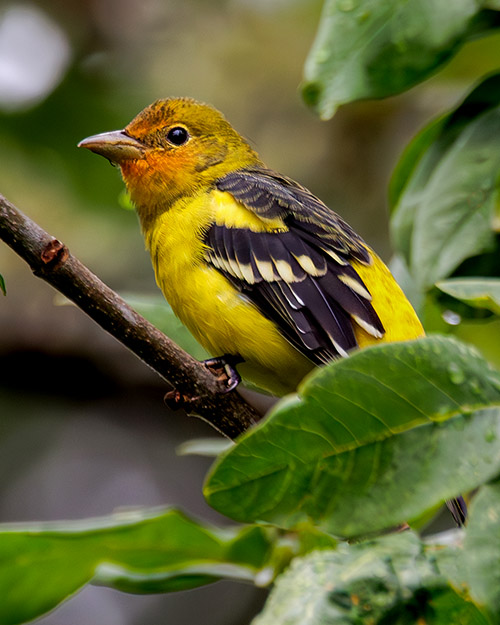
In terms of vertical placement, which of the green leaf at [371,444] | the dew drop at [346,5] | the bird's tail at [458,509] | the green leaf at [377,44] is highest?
the dew drop at [346,5]

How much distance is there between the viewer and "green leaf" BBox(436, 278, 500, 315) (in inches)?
71.3

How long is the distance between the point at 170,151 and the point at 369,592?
7.91ft

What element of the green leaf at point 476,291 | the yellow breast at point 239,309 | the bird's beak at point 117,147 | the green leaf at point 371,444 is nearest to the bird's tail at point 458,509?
the yellow breast at point 239,309

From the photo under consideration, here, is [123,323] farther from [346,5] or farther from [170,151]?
[170,151]

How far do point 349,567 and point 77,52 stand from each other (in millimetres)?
4582

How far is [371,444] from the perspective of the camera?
1.70 m

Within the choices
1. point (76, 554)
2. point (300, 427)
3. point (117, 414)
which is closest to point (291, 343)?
point (76, 554)

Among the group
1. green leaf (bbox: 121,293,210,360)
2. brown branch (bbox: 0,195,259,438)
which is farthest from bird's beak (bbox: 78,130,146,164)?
brown branch (bbox: 0,195,259,438)

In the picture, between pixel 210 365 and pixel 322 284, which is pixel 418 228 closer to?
pixel 322 284

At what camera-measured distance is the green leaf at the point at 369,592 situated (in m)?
1.63

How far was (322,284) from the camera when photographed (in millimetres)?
3105

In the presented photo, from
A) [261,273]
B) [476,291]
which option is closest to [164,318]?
[261,273]

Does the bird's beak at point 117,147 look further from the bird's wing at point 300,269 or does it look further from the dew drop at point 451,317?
the dew drop at point 451,317

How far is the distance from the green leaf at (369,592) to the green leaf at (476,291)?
494mm
